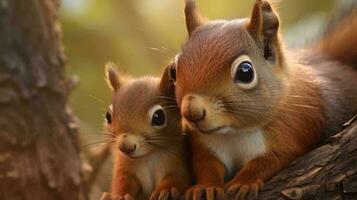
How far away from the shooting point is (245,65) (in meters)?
1.73

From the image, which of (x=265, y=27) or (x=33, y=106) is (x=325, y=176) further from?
(x=33, y=106)

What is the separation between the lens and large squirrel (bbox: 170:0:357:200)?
169 cm

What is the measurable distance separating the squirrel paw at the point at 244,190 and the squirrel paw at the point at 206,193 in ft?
0.07

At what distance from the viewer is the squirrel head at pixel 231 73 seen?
1.66 meters

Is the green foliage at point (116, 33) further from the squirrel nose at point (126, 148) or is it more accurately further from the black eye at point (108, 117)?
the squirrel nose at point (126, 148)

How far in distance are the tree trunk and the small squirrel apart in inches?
17.1

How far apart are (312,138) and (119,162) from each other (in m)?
0.57

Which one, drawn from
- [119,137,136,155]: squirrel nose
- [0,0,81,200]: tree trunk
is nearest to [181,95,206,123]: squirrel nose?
[119,137,136,155]: squirrel nose

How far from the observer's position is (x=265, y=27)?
183 centimetres

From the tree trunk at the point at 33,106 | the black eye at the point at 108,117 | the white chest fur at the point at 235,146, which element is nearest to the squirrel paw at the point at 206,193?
the white chest fur at the point at 235,146

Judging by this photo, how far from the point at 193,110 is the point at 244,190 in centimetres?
26

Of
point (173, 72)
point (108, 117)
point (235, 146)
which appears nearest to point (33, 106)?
point (108, 117)

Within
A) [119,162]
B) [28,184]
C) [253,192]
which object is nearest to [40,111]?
[28,184]

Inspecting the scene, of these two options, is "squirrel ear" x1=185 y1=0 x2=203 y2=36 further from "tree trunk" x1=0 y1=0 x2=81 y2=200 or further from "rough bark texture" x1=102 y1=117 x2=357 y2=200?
"tree trunk" x1=0 y1=0 x2=81 y2=200
